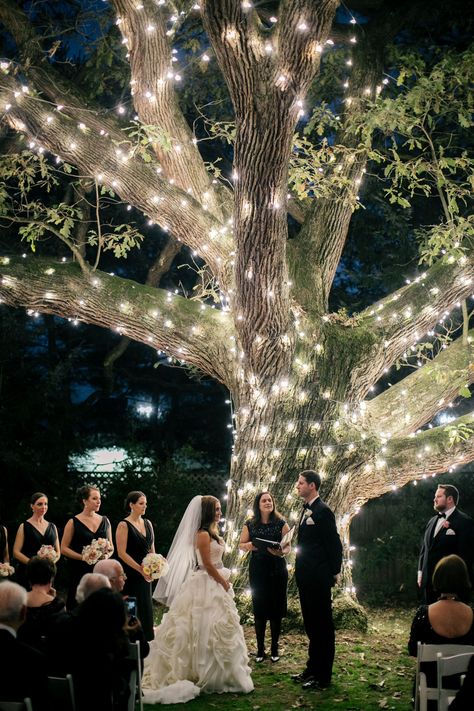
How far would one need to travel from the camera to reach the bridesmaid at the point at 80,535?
7074 millimetres

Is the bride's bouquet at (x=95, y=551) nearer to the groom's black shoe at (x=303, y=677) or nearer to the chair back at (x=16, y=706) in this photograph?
the groom's black shoe at (x=303, y=677)

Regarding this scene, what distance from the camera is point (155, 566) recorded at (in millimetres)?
6582

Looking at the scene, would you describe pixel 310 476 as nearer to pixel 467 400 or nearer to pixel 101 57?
pixel 101 57

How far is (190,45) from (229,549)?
682 cm

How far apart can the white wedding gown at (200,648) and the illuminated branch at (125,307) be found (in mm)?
3414

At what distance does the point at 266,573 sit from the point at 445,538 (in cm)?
160

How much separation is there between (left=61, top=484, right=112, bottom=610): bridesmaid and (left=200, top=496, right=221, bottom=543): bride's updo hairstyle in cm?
117

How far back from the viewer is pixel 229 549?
28.6ft

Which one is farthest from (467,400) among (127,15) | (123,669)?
(123,669)

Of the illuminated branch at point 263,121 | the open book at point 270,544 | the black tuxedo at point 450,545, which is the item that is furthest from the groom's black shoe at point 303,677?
the illuminated branch at point 263,121

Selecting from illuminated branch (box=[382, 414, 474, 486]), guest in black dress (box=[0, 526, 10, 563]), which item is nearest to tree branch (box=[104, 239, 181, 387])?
illuminated branch (box=[382, 414, 474, 486])

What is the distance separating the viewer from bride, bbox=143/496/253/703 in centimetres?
611

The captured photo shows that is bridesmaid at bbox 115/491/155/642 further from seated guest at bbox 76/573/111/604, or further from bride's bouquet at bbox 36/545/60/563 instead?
seated guest at bbox 76/573/111/604

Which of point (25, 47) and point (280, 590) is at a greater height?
point (25, 47)
